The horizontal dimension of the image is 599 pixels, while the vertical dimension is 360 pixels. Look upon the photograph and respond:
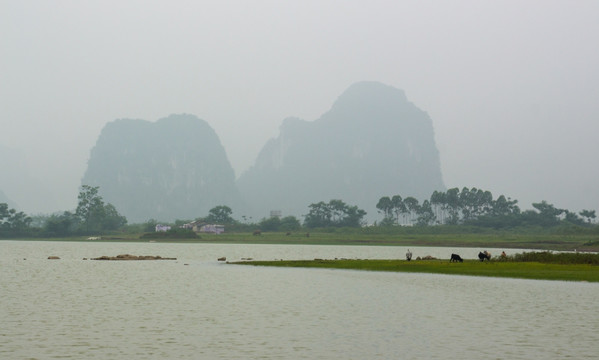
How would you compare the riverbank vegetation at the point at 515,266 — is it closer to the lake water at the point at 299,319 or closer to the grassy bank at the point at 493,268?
the grassy bank at the point at 493,268

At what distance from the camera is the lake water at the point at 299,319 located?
26562 mm

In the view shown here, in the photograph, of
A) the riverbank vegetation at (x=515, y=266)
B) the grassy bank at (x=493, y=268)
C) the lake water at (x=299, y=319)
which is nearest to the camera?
the lake water at (x=299, y=319)

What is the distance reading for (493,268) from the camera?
76375 mm

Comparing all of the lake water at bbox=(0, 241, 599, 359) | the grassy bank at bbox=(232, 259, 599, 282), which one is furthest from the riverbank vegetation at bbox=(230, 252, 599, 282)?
the lake water at bbox=(0, 241, 599, 359)

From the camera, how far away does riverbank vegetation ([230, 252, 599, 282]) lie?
6736 centimetres

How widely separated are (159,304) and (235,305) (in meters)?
5.38

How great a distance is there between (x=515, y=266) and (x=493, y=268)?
11.2 feet

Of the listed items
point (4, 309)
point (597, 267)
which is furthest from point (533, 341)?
point (597, 267)

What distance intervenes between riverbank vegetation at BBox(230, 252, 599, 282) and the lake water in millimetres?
6596

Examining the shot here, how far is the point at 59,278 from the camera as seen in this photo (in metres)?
67.2

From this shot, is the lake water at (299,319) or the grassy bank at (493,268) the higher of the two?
the grassy bank at (493,268)

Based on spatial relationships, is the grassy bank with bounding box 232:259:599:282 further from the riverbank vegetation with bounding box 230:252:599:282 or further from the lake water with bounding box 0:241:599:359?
the lake water with bounding box 0:241:599:359

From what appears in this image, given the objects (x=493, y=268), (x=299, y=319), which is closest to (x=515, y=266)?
(x=493, y=268)

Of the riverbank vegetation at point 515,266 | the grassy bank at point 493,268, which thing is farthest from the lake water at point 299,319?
the riverbank vegetation at point 515,266
